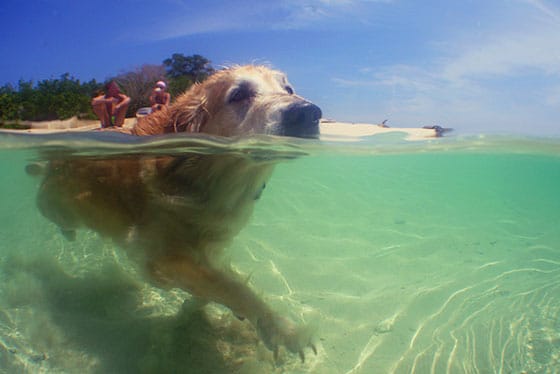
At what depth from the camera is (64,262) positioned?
5.28m

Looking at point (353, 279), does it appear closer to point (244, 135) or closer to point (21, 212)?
point (244, 135)

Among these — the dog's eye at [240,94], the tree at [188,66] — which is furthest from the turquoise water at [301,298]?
the tree at [188,66]

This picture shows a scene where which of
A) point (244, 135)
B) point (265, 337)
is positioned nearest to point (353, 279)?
point (265, 337)

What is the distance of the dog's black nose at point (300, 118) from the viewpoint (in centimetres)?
308

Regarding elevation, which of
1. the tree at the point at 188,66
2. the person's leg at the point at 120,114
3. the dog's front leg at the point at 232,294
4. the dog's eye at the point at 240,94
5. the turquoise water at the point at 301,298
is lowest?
the turquoise water at the point at 301,298

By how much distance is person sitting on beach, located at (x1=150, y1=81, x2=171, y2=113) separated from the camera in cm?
405

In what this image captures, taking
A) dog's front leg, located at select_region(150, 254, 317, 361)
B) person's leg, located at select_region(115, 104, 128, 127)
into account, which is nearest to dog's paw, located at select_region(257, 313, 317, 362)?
dog's front leg, located at select_region(150, 254, 317, 361)

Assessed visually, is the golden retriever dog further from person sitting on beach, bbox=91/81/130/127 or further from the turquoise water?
person sitting on beach, bbox=91/81/130/127

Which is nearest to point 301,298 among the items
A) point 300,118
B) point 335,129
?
point 300,118

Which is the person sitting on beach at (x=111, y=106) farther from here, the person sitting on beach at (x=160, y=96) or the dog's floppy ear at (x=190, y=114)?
the dog's floppy ear at (x=190, y=114)

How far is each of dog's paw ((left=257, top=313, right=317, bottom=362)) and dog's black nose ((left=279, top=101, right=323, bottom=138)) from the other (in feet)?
5.96

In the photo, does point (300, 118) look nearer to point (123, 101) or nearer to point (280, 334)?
point (280, 334)

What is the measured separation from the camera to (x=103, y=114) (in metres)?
4.49

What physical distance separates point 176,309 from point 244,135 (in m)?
2.38
